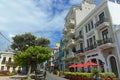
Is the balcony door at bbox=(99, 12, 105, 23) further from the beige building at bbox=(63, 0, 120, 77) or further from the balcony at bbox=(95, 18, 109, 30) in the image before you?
the balcony at bbox=(95, 18, 109, 30)

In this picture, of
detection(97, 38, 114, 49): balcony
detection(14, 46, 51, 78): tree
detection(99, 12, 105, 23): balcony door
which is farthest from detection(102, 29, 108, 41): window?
detection(14, 46, 51, 78): tree

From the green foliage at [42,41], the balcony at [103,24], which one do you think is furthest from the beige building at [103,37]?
the green foliage at [42,41]

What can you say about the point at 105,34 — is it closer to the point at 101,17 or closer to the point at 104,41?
the point at 104,41

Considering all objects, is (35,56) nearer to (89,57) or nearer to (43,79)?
(43,79)

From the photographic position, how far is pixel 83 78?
16828 mm

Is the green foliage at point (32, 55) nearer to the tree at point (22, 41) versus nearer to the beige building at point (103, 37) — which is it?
the beige building at point (103, 37)

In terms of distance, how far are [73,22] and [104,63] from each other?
16.9 meters

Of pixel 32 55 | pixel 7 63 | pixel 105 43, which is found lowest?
pixel 7 63

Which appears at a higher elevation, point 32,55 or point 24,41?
point 24,41

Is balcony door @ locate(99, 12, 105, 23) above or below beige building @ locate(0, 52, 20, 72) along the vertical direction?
above

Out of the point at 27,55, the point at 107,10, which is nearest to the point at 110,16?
the point at 107,10

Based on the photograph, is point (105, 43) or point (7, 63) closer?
point (105, 43)

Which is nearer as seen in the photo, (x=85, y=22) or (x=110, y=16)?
(x=110, y=16)

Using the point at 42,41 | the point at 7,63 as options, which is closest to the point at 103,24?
the point at 42,41
